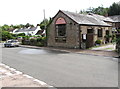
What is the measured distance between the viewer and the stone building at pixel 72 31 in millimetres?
19188

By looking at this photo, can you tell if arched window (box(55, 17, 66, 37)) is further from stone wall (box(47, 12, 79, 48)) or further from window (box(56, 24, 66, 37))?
stone wall (box(47, 12, 79, 48))

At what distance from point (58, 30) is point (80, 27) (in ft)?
13.7

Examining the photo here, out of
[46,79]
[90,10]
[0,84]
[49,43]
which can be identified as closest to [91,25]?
[49,43]

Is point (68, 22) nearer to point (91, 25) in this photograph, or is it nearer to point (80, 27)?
point (80, 27)

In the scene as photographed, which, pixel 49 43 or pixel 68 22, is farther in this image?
pixel 49 43

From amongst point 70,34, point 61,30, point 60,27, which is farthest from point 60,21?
point 70,34

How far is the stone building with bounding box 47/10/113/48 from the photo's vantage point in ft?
63.0

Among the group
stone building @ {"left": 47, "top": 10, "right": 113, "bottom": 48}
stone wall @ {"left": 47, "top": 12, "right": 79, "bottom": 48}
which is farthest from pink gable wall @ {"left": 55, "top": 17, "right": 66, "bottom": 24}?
stone wall @ {"left": 47, "top": 12, "right": 79, "bottom": 48}

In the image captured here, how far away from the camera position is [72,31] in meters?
19.6

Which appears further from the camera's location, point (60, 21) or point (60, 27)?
point (60, 27)

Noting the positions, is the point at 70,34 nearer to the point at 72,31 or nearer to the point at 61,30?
the point at 72,31

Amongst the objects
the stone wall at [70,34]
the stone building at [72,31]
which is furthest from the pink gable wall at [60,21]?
the stone wall at [70,34]

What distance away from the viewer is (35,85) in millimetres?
5719

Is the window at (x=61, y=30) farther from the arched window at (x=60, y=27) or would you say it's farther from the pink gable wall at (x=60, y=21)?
the pink gable wall at (x=60, y=21)
